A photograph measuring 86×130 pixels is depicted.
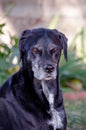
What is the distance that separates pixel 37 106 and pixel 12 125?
0.93ft

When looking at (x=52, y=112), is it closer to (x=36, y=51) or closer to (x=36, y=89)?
(x=36, y=89)

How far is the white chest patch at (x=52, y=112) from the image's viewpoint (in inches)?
204

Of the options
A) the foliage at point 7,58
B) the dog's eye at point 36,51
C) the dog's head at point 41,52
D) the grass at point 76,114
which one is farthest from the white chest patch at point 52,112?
the foliage at point 7,58

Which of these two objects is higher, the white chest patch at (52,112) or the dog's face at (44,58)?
the dog's face at (44,58)

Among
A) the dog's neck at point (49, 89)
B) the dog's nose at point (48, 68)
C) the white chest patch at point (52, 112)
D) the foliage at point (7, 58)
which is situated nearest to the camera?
the dog's nose at point (48, 68)

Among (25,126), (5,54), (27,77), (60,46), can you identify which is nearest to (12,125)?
(25,126)

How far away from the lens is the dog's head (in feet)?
16.4

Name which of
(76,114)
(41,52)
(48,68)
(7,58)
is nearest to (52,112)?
(48,68)

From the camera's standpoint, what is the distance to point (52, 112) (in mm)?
5211

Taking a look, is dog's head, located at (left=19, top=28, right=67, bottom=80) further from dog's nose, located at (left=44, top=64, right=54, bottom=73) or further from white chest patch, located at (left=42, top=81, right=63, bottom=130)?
white chest patch, located at (left=42, top=81, right=63, bottom=130)

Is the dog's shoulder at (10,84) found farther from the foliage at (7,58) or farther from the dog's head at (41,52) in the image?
the foliage at (7,58)

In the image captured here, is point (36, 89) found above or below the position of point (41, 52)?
below

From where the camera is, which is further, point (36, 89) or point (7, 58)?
point (7, 58)

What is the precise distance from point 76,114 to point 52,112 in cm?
204
